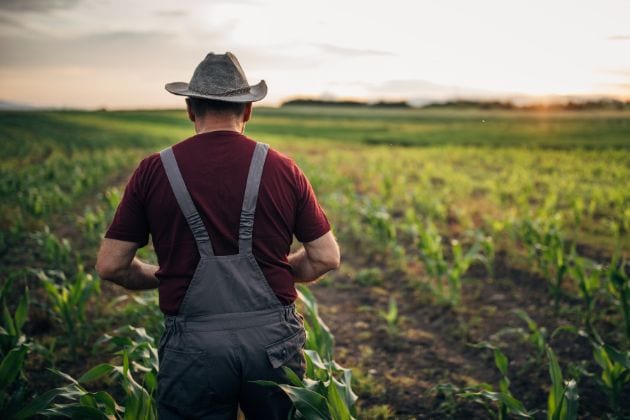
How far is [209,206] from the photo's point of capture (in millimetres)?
1946

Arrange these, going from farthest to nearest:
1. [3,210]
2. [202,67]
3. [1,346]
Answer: [3,210] → [1,346] → [202,67]

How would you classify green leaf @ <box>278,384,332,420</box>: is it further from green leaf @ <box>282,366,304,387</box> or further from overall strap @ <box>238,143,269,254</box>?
overall strap @ <box>238,143,269,254</box>

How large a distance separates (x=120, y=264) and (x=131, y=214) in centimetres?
24

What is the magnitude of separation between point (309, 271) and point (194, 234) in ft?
1.98

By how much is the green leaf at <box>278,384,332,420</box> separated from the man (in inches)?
4.0

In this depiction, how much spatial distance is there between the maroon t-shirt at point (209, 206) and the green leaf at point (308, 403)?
17.4 inches

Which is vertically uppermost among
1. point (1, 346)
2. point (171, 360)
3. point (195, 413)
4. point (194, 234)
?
point (194, 234)

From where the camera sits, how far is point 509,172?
18.6 m

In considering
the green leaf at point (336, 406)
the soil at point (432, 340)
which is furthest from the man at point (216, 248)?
the soil at point (432, 340)

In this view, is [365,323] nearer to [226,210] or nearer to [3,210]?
[226,210]

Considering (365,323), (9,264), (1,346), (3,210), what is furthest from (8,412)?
(3,210)

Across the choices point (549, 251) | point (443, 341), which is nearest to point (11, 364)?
point (443, 341)

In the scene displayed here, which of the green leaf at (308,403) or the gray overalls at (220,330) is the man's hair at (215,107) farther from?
the green leaf at (308,403)

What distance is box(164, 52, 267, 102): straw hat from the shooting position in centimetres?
206
